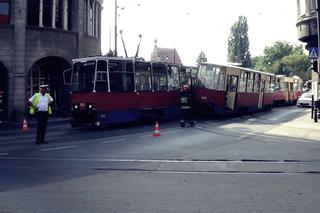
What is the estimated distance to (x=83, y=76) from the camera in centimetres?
1867

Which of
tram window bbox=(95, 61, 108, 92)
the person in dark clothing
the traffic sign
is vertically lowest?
the person in dark clothing

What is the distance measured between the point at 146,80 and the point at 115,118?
9.76ft

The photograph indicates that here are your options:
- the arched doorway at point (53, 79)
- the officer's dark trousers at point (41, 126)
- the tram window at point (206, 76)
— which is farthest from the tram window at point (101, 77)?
the arched doorway at point (53, 79)

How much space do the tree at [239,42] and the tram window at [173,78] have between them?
6764cm

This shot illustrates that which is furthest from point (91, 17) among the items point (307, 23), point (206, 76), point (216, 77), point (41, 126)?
point (41, 126)

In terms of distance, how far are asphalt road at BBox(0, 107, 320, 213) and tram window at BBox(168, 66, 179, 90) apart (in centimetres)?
891

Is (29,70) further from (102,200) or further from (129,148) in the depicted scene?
(102,200)

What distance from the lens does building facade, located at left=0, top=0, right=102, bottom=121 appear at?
25.7 m

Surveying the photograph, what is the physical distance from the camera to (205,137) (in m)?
14.8

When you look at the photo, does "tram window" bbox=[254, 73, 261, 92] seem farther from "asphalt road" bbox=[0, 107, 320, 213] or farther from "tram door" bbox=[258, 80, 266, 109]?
"asphalt road" bbox=[0, 107, 320, 213]

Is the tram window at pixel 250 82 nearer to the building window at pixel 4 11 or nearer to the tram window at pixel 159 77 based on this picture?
Result: the tram window at pixel 159 77

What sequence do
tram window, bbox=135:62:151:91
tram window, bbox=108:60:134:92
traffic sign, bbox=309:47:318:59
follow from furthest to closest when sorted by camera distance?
1. tram window, bbox=135:62:151:91
2. traffic sign, bbox=309:47:318:59
3. tram window, bbox=108:60:134:92

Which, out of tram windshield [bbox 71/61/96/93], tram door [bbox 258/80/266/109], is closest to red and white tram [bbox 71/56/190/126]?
tram windshield [bbox 71/61/96/93]

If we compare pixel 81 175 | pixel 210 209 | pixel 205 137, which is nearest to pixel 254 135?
pixel 205 137
